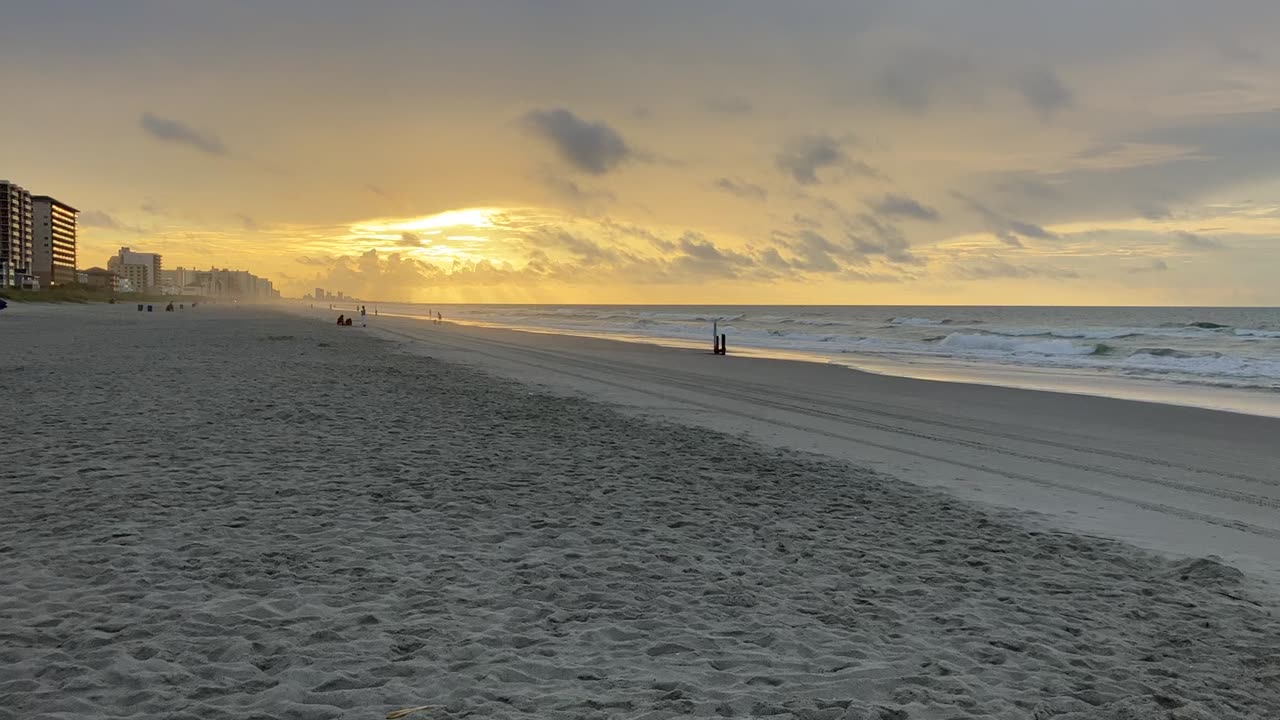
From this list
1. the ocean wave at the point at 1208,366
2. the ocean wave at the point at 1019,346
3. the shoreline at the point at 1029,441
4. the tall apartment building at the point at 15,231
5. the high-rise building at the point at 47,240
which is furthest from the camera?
the high-rise building at the point at 47,240

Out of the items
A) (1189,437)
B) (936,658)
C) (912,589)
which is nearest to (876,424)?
(1189,437)

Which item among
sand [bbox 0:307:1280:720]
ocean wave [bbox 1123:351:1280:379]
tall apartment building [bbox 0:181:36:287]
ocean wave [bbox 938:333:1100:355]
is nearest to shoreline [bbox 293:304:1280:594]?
sand [bbox 0:307:1280:720]

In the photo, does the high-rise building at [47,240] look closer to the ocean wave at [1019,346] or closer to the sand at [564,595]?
the ocean wave at [1019,346]

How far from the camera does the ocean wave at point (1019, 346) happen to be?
3922cm

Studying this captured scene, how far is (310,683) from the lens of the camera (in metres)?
4.02

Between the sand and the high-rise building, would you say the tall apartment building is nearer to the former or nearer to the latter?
the high-rise building

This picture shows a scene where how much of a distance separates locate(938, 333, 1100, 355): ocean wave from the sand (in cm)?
3439

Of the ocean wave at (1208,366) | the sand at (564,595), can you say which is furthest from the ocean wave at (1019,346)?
the sand at (564,595)

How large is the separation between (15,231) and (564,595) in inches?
8395

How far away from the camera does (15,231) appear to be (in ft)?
538

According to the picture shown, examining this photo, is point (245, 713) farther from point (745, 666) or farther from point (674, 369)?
point (674, 369)

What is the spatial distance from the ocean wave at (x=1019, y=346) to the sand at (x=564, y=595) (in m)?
34.4

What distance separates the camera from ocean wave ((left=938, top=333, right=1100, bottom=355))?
39219mm

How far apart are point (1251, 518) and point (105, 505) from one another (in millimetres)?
12197
